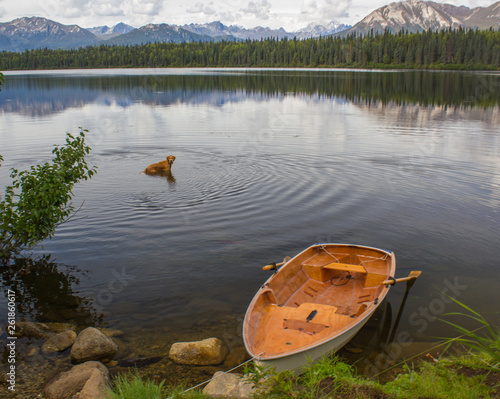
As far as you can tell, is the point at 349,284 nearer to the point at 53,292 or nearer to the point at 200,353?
the point at 200,353

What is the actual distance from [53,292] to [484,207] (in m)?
16.7

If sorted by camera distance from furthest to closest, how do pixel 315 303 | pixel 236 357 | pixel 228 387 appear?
pixel 315 303 < pixel 236 357 < pixel 228 387

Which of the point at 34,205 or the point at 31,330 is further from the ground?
the point at 34,205

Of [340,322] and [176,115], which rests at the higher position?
[176,115]

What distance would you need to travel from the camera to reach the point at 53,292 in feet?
38.9

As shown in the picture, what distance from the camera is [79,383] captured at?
26.5ft

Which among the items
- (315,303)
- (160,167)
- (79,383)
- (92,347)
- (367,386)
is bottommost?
(79,383)

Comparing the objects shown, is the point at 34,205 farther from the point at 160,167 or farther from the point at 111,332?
the point at 160,167

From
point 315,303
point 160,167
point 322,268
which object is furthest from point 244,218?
point 160,167

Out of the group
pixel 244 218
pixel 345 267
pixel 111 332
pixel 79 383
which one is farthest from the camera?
pixel 244 218

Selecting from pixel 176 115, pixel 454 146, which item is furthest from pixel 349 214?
pixel 176 115

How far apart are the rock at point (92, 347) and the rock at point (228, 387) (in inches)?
102

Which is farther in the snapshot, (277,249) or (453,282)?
(277,249)

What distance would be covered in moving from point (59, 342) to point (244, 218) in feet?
29.0
